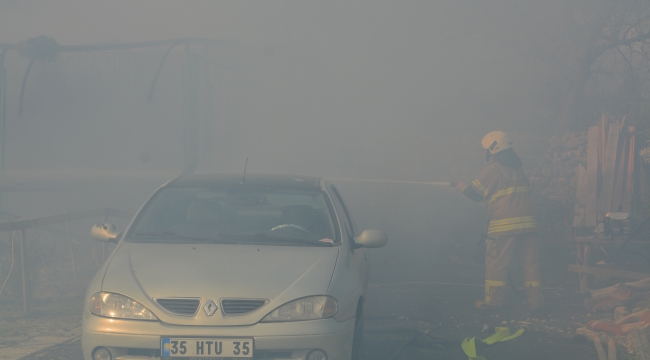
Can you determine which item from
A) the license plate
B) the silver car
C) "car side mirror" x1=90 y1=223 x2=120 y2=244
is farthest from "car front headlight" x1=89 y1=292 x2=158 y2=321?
"car side mirror" x1=90 y1=223 x2=120 y2=244

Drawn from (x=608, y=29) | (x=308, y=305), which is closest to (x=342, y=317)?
(x=308, y=305)

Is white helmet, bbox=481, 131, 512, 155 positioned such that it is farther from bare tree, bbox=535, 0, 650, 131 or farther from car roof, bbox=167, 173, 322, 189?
bare tree, bbox=535, 0, 650, 131

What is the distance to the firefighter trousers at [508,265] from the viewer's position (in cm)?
678

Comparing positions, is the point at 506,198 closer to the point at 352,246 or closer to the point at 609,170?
the point at 352,246

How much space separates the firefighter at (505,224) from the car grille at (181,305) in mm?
3892

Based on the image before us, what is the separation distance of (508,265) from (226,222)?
335 centimetres

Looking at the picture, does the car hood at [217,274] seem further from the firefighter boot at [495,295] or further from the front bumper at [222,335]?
the firefighter boot at [495,295]

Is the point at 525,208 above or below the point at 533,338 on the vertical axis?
above

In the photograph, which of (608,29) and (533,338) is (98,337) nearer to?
(533,338)

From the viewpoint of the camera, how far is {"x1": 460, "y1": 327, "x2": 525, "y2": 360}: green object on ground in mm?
5004

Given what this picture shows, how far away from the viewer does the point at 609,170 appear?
34.4ft

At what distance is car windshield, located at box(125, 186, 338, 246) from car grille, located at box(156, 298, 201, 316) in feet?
2.74

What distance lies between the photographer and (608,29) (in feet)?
60.1

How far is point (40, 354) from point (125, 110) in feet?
46.7
